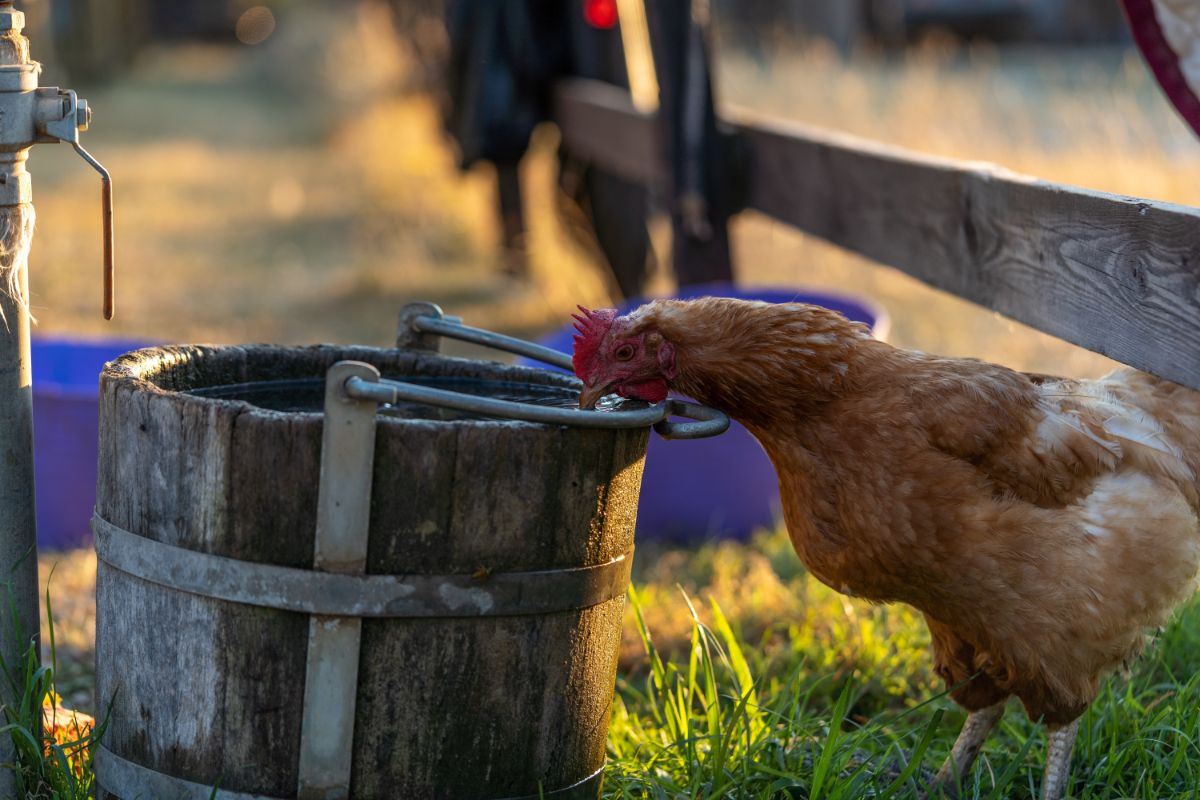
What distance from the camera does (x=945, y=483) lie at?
2227 millimetres

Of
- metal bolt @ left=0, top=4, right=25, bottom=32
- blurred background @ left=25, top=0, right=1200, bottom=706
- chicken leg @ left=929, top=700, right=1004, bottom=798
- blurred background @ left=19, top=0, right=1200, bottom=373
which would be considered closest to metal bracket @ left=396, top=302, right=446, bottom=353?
metal bolt @ left=0, top=4, right=25, bottom=32

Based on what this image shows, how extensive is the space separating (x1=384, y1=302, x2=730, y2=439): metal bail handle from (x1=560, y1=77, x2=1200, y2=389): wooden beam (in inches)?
31.4

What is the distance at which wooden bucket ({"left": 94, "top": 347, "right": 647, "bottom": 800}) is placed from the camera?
1.93 meters

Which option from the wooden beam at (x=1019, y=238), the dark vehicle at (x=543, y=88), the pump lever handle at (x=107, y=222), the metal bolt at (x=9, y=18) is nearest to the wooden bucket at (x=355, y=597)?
the pump lever handle at (x=107, y=222)

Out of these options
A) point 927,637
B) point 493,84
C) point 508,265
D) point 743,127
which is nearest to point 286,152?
point 508,265

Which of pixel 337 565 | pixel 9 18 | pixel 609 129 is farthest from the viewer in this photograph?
pixel 609 129

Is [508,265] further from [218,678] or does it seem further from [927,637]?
[218,678]

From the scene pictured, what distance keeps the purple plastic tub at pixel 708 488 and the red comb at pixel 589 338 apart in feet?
7.06

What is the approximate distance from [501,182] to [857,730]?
6089mm

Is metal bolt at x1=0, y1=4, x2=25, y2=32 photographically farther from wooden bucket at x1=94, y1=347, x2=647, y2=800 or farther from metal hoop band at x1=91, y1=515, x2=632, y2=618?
metal hoop band at x1=91, y1=515, x2=632, y2=618

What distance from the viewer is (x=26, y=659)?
235cm

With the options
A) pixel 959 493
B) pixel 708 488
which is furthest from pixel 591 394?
pixel 708 488

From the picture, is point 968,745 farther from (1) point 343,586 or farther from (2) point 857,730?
(1) point 343,586

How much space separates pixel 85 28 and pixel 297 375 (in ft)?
71.7
